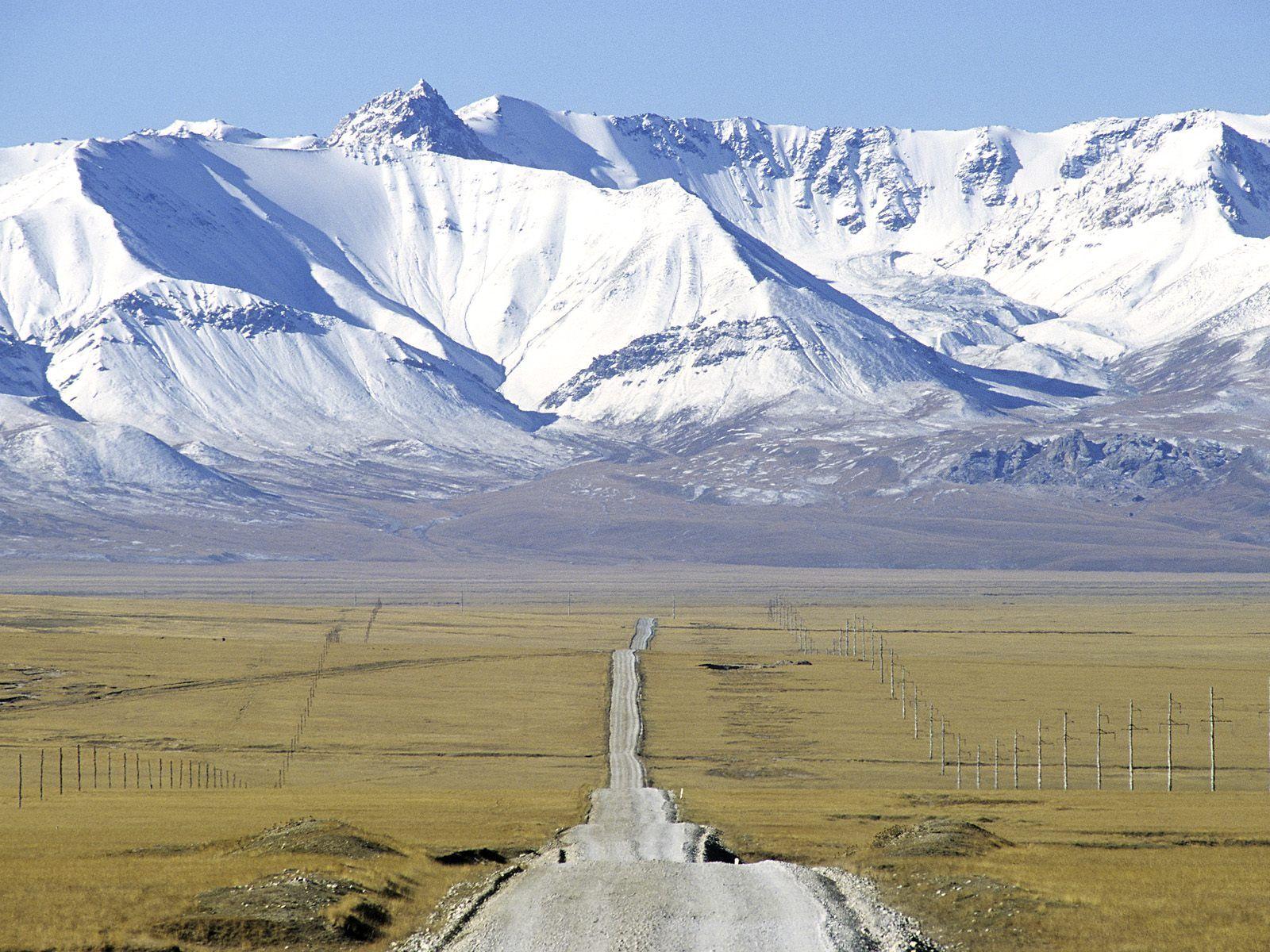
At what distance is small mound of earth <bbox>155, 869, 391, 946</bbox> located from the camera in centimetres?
3772

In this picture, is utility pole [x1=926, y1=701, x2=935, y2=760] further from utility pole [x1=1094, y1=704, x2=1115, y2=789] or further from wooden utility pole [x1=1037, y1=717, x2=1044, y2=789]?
utility pole [x1=1094, y1=704, x2=1115, y2=789]

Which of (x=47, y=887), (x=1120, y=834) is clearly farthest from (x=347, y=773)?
(x=47, y=887)

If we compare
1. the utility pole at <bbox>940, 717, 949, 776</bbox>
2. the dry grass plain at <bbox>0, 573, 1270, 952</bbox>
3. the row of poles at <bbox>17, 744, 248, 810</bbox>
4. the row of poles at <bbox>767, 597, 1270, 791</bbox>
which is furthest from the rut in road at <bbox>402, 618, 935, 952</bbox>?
the utility pole at <bbox>940, 717, 949, 776</bbox>

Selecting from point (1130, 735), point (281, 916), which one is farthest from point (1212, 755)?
point (281, 916)

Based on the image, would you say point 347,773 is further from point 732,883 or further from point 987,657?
point 987,657

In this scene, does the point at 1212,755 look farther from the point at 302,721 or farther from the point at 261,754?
the point at 302,721

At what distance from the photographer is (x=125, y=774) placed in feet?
306

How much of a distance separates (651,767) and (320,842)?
53582 millimetres

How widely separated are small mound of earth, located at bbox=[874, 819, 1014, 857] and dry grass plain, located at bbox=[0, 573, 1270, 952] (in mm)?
797

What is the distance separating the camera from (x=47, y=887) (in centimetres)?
4166

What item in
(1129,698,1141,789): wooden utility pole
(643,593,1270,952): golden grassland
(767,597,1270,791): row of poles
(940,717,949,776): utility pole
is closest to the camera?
(643,593,1270,952): golden grassland

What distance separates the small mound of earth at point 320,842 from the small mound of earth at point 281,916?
6.25 meters

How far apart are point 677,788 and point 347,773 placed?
21.0m

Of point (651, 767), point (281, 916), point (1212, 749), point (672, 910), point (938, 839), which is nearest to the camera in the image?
point (281, 916)
